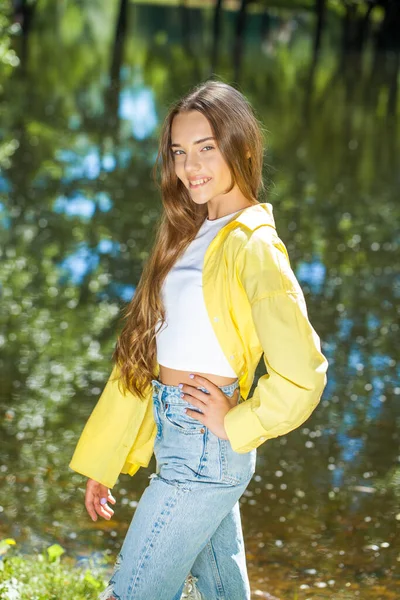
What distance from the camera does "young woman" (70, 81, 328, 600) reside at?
257cm

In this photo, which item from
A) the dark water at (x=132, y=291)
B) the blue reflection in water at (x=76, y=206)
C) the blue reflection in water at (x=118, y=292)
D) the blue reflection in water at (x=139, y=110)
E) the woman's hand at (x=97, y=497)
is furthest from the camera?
the blue reflection in water at (x=139, y=110)

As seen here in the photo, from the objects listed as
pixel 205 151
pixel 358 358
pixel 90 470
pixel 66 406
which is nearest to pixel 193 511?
pixel 90 470

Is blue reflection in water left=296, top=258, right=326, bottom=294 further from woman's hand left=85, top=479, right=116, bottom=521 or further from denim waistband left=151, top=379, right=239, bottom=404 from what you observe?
denim waistband left=151, top=379, right=239, bottom=404

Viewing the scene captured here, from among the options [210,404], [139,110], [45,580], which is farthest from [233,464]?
[139,110]

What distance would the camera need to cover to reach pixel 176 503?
2.65 m

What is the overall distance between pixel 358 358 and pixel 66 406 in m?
2.23

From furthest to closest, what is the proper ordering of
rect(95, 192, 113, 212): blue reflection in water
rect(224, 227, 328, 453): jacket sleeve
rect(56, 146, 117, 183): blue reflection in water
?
rect(56, 146, 117, 183): blue reflection in water
rect(95, 192, 113, 212): blue reflection in water
rect(224, 227, 328, 453): jacket sleeve

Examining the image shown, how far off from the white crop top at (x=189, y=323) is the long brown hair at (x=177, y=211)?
3 centimetres

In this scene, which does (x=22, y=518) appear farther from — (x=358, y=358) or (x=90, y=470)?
(x=358, y=358)

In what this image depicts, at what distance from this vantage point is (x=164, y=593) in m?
2.70

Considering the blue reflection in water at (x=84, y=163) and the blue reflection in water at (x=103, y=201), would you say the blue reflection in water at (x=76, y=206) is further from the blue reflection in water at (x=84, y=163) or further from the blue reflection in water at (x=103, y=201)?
the blue reflection in water at (x=84, y=163)

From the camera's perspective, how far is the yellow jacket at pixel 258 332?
2.54m

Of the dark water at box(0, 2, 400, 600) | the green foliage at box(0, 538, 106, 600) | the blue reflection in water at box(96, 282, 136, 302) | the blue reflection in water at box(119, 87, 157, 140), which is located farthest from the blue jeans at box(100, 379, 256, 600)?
the blue reflection in water at box(119, 87, 157, 140)

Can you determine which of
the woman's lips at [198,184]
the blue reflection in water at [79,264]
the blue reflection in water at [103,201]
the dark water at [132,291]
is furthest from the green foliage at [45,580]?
the blue reflection in water at [103,201]
